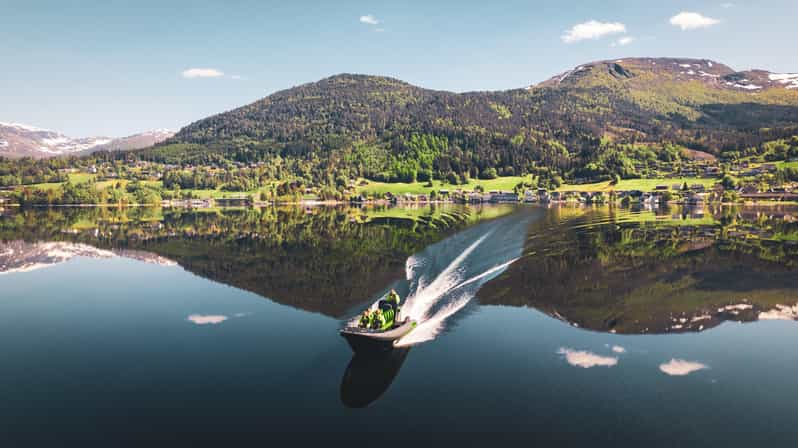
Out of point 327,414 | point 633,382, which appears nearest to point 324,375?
point 327,414

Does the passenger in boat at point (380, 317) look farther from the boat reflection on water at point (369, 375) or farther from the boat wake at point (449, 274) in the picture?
the boat wake at point (449, 274)

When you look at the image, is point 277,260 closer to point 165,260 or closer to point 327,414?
point 165,260

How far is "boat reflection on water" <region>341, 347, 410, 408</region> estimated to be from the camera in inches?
805

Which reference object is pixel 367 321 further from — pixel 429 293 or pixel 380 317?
pixel 429 293

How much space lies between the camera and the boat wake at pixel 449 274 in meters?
32.9

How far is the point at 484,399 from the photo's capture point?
20.2 m

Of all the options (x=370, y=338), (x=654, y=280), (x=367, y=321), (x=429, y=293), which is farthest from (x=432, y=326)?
(x=654, y=280)

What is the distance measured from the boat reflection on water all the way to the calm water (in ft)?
0.45

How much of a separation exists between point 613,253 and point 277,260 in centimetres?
4078

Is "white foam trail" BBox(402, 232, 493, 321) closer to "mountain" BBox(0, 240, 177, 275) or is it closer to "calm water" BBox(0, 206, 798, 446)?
"calm water" BBox(0, 206, 798, 446)

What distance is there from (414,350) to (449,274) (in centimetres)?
2062

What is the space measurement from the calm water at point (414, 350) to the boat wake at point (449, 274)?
0.35 m

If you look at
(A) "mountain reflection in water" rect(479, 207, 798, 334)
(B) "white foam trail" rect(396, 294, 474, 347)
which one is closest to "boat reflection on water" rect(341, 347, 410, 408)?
(B) "white foam trail" rect(396, 294, 474, 347)

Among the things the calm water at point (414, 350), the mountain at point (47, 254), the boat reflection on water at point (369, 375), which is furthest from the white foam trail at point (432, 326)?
the mountain at point (47, 254)
